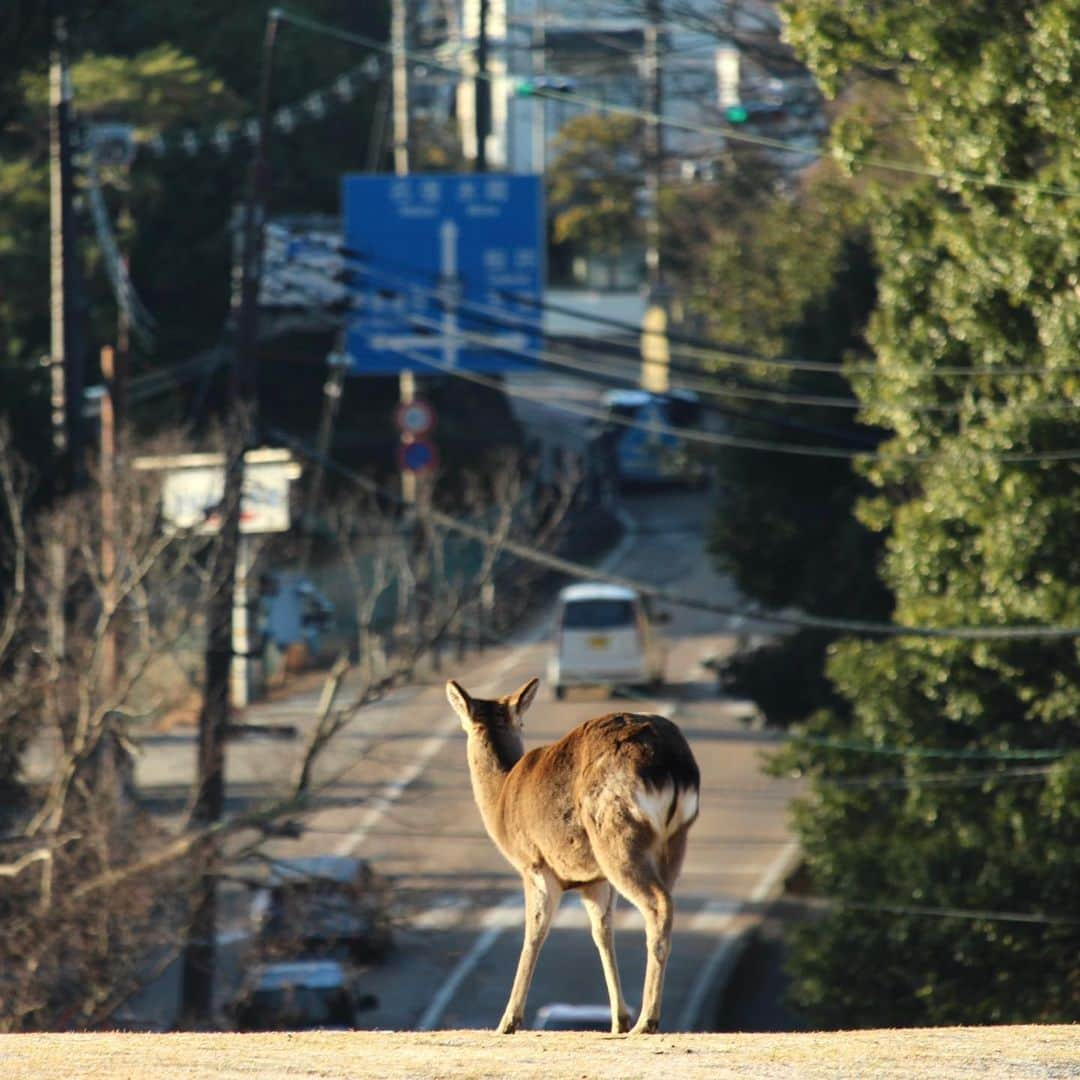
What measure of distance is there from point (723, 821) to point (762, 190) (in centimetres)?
1741

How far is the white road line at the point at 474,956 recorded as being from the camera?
22562 mm

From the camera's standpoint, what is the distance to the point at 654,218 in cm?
4944

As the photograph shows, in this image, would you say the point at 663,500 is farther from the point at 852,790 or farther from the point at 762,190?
the point at 852,790

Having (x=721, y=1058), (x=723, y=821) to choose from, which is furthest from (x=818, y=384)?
(x=721, y=1058)

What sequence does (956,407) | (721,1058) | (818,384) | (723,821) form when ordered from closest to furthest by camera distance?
(721,1058), (956,407), (818,384), (723,821)

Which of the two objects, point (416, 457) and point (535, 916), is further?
point (416, 457)

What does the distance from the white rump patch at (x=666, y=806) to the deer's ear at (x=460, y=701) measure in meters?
1.00

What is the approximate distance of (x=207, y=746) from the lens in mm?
19938

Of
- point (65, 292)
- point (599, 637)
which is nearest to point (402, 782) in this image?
point (599, 637)

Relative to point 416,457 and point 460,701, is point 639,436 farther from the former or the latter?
point 460,701

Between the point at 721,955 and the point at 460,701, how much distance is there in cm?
1683

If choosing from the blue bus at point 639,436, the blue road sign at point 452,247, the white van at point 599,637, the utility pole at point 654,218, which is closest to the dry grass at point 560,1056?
the blue road sign at point 452,247

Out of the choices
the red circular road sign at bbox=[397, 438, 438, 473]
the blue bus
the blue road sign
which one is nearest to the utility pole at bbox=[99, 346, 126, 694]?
the blue road sign

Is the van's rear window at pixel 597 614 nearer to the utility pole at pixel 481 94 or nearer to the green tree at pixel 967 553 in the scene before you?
the utility pole at pixel 481 94
